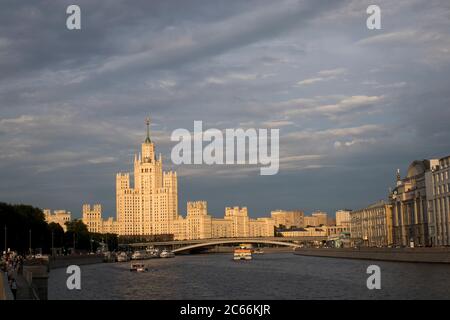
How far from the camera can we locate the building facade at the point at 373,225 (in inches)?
4195

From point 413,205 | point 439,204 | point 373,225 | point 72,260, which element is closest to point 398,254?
point 439,204

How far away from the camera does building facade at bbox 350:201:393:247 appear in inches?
4195

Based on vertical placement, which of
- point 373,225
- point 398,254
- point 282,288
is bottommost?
point 282,288

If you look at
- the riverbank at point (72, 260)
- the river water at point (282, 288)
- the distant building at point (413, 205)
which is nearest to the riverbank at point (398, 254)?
the distant building at point (413, 205)

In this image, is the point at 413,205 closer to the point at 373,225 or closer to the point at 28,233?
the point at 373,225

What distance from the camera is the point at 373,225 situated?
380 feet

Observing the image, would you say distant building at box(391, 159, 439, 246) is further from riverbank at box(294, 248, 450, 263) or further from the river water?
the river water

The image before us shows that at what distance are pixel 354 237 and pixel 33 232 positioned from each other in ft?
204

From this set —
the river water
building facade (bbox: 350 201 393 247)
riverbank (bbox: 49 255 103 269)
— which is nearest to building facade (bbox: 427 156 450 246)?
building facade (bbox: 350 201 393 247)
